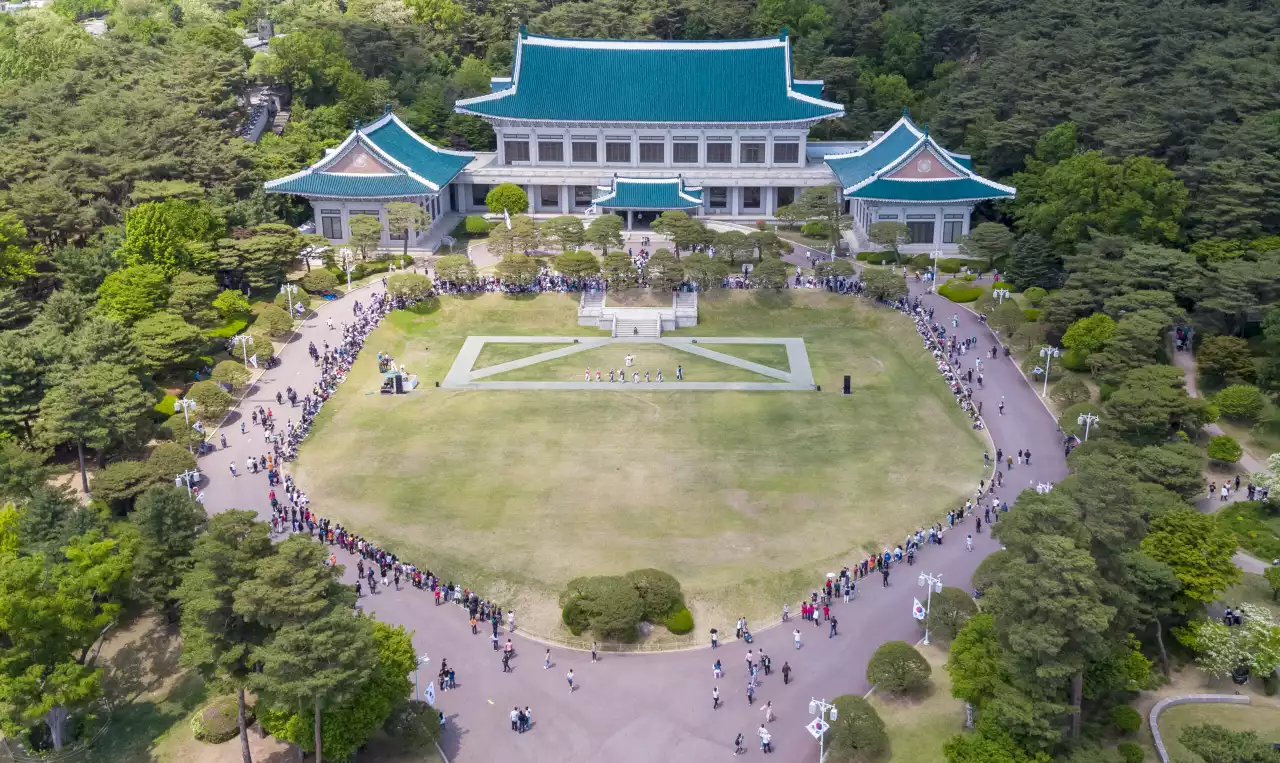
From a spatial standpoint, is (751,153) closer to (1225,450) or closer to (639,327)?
(639,327)

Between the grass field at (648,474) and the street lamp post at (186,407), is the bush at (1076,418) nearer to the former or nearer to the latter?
the grass field at (648,474)

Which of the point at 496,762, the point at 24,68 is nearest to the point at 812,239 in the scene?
the point at 496,762

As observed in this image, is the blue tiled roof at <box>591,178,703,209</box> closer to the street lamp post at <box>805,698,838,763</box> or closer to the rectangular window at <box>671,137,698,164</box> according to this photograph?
the rectangular window at <box>671,137,698,164</box>

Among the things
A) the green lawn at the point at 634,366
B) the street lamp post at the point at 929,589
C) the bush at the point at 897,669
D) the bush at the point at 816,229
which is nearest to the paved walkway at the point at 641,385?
the green lawn at the point at 634,366

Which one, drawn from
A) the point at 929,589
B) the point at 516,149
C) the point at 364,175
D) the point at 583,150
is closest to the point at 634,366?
the point at 929,589

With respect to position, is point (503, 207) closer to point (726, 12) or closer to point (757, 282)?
point (757, 282)

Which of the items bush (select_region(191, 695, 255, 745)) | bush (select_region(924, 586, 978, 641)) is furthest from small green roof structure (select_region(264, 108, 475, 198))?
bush (select_region(924, 586, 978, 641))
